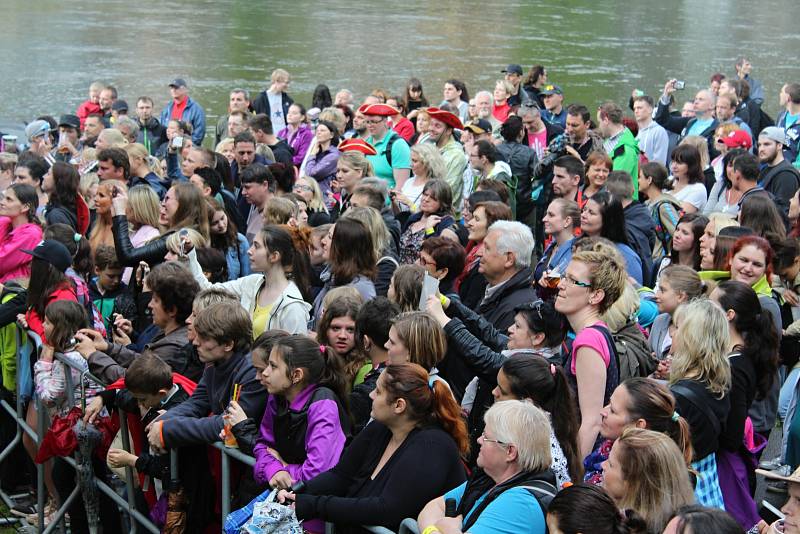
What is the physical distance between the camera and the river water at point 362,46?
76.9ft

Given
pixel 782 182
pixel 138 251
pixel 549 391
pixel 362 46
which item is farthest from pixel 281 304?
pixel 362 46

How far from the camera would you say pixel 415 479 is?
4.13 m

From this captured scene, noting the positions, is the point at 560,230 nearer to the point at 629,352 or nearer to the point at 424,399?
the point at 629,352

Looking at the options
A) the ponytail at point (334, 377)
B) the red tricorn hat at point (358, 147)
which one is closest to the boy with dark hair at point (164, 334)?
the ponytail at point (334, 377)

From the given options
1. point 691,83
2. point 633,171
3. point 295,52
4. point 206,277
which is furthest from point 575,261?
point 295,52

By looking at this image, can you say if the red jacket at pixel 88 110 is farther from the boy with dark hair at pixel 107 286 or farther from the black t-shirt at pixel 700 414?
the black t-shirt at pixel 700 414

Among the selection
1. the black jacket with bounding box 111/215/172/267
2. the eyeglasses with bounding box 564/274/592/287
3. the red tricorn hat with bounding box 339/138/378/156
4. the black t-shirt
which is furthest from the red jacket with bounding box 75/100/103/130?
the black t-shirt

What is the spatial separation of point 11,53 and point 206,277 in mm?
22640

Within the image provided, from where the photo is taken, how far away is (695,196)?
893 centimetres

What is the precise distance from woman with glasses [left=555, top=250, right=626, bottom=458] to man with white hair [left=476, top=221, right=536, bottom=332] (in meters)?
0.87

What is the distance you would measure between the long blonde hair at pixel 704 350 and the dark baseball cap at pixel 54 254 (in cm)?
375

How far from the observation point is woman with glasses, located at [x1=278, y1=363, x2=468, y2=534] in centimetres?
408

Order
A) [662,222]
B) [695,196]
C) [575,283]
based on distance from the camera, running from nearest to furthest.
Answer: [575,283] < [662,222] < [695,196]

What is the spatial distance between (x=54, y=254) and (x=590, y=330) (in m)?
3.43
